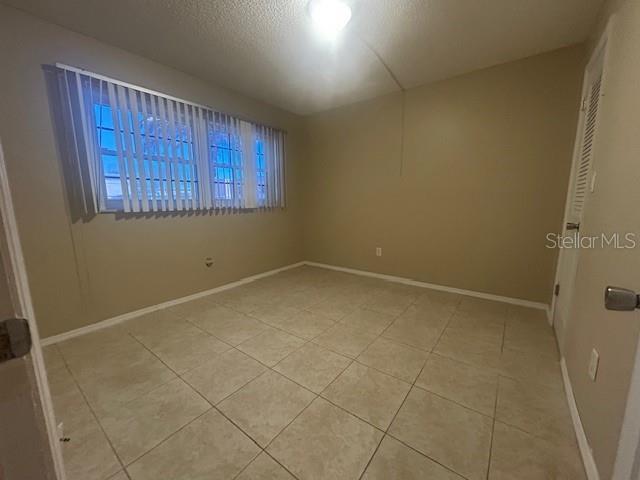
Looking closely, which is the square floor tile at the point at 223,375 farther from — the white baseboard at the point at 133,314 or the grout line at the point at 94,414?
the white baseboard at the point at 133,314

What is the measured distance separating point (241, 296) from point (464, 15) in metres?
3.17

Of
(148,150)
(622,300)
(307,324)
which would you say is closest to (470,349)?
(307,324)

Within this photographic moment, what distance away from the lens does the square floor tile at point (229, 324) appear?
2068 mm

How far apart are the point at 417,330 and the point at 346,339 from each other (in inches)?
24.4

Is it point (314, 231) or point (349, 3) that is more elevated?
point (349, 3)

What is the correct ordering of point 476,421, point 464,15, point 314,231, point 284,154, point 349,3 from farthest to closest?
point 314,231 → point 284,154 → point 464,15 → point 349,3 → point 476,421

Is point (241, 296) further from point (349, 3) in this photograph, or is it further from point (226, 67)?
point (349, 3)

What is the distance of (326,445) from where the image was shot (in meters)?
1.15

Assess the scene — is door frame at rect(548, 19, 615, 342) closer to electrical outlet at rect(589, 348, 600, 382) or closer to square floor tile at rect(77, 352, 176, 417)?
electrical outlet at rect(589, 348, 600, 382)

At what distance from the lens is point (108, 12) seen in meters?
1.78

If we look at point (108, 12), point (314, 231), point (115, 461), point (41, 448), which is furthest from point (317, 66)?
point (115, 461)

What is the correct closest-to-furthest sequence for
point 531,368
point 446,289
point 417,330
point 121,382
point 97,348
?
point 121,382 < point 531,368 < point 97,348 < point 417,330 < point 446,289

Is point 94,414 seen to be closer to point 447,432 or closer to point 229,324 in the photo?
point 229,324
